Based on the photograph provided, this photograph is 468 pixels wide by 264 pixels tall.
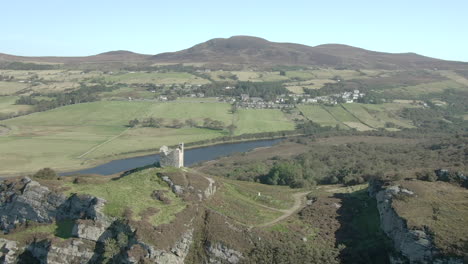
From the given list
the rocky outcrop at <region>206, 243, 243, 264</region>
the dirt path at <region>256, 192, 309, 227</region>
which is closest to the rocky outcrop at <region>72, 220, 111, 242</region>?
the rocky outcrop at <region>206, 243, 243, 264</region>

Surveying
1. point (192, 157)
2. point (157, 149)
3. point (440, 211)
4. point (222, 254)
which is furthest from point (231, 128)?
point (440, 211)

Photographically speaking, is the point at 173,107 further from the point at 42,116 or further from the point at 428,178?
the point at 428,178

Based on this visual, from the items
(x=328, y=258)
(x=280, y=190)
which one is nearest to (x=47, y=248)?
(x=328, y=258)

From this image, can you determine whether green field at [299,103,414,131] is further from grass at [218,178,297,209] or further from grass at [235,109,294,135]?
grass at [218,178,297,209]

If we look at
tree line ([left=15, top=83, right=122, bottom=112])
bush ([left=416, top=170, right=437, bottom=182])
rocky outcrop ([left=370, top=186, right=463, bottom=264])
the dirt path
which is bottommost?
tree line ([left=15, top=83, right=122, bottom=112])

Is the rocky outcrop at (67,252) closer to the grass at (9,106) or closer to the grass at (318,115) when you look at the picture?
the grass at (318,115)

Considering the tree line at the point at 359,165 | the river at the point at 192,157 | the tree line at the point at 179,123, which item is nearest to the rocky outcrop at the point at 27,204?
the tree line at the point at 359,165

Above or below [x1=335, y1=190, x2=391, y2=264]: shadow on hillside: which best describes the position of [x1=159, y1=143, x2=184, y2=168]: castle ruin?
above
